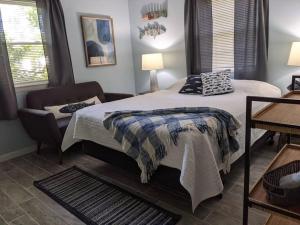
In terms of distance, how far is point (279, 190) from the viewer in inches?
44.3

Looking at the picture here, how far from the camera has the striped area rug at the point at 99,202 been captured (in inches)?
73.5

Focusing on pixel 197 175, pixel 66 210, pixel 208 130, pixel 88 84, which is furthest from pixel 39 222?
pixel 88 84

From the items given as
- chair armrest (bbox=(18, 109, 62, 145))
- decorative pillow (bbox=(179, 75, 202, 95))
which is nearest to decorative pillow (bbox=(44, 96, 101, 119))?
chair armrest (bbox=(18, 109, 62, 145))

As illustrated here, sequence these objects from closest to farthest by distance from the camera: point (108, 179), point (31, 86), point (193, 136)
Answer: point (193, 136) → point (108, 179) → point (31, 86)

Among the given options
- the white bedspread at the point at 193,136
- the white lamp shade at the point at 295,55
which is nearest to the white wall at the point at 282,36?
the white bedspread at the point at 193,136

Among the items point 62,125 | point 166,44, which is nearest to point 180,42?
point 166,44

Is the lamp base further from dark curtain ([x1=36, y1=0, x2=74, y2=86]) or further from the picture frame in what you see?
dark curtain ([x1=36, y1=0, x2=74, y2=86])

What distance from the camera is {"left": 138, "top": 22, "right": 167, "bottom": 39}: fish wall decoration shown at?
4259 millimetres

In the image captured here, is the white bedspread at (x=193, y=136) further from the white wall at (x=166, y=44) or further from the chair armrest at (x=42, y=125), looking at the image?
the white wall at (x=166, y=44)

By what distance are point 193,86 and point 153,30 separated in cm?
159

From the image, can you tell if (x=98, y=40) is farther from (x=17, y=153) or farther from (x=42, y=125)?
(x=17, y=153)

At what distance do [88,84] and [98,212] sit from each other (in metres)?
2.39

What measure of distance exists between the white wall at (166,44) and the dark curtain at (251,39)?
967 millimetres

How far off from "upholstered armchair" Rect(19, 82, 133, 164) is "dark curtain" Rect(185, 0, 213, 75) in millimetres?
1244
